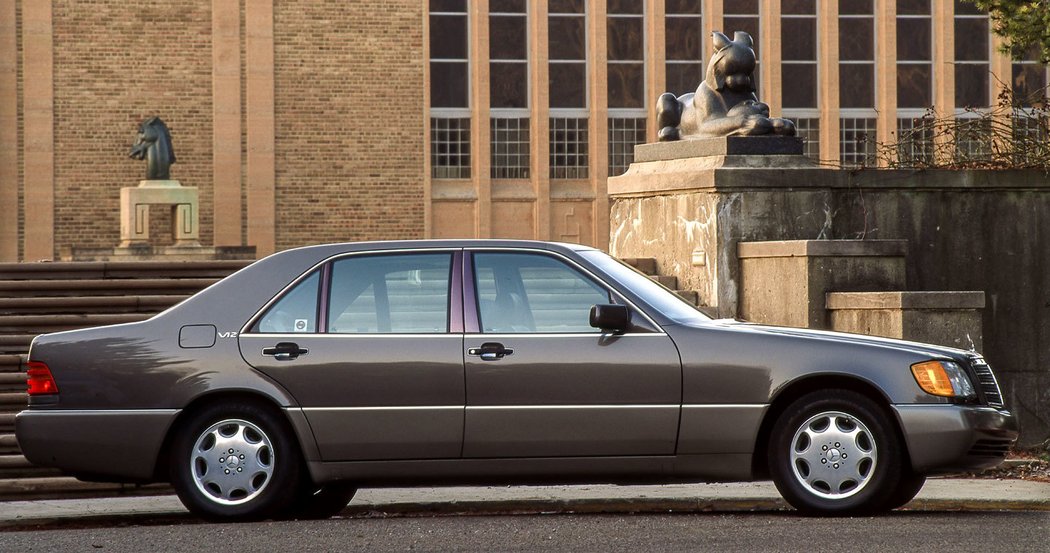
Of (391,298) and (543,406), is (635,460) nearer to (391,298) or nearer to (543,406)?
(543,406)

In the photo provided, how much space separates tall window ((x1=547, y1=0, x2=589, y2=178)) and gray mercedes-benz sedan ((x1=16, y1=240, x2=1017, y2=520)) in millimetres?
29498

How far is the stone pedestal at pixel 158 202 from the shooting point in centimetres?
3312

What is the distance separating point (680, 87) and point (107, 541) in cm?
3163

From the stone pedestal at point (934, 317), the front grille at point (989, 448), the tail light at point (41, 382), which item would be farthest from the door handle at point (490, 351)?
the stone pedestal at point (934, 317)

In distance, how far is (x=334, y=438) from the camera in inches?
315

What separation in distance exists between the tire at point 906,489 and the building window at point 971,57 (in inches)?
1267

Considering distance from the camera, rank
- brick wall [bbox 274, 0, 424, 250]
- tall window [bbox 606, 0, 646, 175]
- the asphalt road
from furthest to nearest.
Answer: tall window [bbox 606, 0, 646, 175] < brick wall [bbox 274, 0, 424, 250] < the asphalt road

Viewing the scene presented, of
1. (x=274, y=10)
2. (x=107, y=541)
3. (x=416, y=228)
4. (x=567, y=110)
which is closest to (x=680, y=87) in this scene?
(x=567, y=110)

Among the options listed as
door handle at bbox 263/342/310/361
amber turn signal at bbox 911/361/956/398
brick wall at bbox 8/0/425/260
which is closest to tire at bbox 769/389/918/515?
amber turn signal at bbox 911/361/956/398

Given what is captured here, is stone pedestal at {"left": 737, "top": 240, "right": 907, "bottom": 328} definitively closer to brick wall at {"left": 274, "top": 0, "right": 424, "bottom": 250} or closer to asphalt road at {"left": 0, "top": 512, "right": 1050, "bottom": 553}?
asphalt road at {"left": 0, "top": 512, "right": 1050, "bottom": 553}

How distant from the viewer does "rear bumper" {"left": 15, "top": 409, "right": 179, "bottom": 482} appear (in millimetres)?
8062

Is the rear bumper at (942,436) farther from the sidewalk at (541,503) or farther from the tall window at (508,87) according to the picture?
the tall window at (508,87)

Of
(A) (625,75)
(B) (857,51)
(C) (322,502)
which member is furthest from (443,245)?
(B) (857,51)

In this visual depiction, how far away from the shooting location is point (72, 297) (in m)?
13.2
